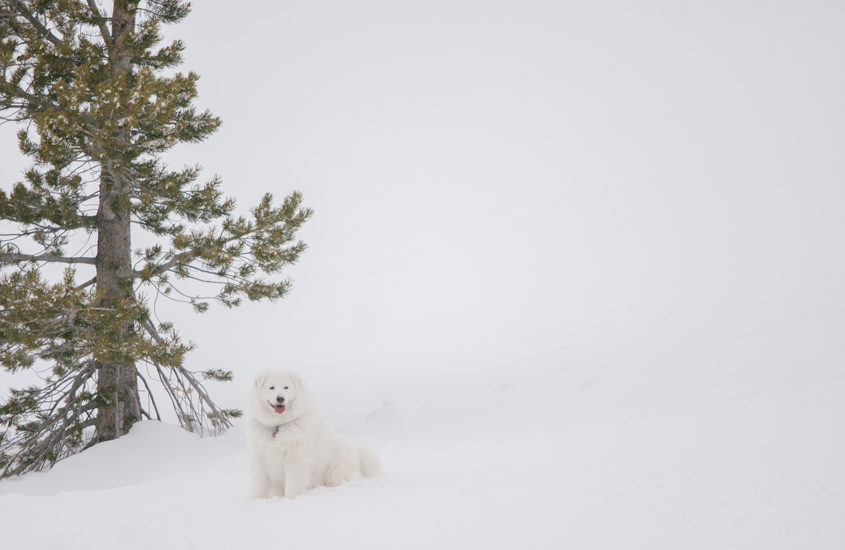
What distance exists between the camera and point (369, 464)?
591cm

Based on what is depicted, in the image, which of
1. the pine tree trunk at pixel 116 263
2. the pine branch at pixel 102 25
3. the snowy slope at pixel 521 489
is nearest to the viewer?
the snowy slope at pixel 521 489

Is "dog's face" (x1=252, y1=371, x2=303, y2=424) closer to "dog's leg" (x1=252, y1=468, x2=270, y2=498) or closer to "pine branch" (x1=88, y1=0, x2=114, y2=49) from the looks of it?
"dog's leg" (x1=252, y1=468, x2=270, y2=498)

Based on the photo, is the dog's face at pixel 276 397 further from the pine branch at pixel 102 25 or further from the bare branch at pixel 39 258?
the pine branch at pixel 102 25

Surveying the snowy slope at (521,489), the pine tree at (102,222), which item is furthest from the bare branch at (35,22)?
the snowy slope at (521,489)

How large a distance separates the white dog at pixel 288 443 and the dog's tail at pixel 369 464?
0.24m

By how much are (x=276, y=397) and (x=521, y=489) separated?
8.16 feet

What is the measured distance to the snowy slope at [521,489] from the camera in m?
3.84

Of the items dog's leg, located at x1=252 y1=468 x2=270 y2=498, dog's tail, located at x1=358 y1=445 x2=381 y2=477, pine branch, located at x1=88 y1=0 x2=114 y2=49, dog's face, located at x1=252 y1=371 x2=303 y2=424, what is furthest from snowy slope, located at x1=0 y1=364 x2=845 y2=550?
pine branch, located at x1=88 y1=0 x2=114 y2=49

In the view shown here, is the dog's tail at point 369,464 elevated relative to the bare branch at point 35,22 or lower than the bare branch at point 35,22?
lower

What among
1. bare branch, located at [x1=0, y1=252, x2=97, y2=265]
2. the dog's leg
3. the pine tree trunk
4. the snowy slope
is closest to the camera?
the snowy slope

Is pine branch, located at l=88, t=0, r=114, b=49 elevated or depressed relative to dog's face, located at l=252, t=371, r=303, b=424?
elevated

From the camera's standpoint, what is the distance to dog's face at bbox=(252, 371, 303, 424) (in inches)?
208

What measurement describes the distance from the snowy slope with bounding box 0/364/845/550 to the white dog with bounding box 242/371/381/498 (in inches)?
12.3

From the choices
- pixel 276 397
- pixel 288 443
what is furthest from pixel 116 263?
pixel 288 443
